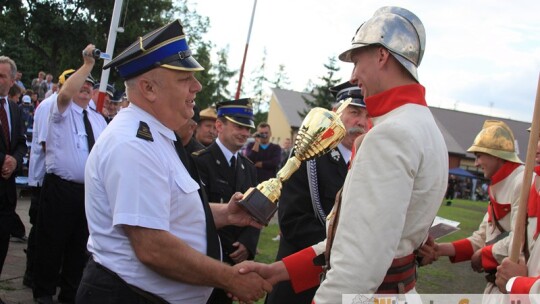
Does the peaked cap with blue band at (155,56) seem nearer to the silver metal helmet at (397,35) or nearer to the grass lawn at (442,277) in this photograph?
the silver metal helmet at (397,35)

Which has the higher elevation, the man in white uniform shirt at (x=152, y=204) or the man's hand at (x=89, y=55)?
the man's hand at (x=89, y=55)

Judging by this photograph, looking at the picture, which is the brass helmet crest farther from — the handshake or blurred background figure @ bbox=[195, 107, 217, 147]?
blurred background figure @ bbox=[195, 107, 217, 147]

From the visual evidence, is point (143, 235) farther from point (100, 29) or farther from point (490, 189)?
point (100, 29)

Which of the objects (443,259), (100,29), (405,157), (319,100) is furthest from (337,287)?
(319,100)

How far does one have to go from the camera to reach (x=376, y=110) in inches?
101

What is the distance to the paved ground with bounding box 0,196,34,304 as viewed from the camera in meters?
5.71

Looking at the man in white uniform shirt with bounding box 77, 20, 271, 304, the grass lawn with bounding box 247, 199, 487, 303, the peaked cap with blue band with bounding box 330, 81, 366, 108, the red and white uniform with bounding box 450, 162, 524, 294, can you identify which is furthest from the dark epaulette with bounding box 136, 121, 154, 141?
the grass lawn with bounding box 247, 199, 487, 303

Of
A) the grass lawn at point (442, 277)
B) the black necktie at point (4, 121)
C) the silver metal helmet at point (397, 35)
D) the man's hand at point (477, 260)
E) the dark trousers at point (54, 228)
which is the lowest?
the grass lawn at point (442, 277)

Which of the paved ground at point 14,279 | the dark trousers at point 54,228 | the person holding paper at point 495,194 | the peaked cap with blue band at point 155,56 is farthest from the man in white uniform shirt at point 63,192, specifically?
the person holding paper at point 495,194

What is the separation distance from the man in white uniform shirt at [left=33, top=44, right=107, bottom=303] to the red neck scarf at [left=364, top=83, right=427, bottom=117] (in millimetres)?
4003

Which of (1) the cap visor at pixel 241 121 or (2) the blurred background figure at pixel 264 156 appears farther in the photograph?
(2) the blurred background figure at pixel 264 156

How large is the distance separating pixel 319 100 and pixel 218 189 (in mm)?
49602

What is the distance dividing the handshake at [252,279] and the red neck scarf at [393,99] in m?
1.09

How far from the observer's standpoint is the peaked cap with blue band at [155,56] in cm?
280
